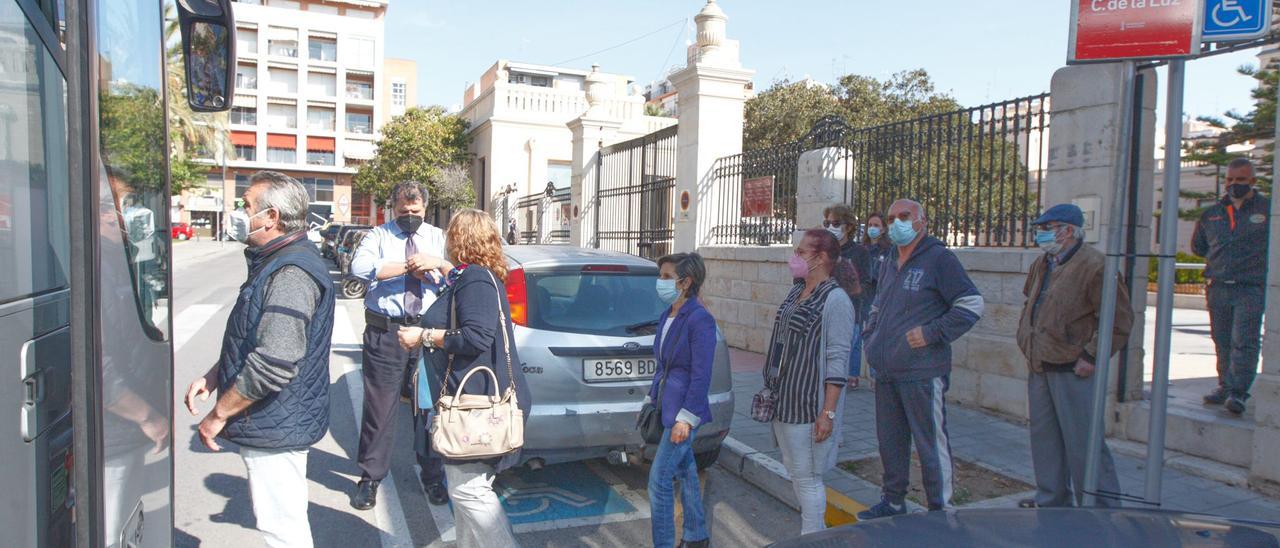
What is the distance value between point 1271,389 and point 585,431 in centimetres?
386

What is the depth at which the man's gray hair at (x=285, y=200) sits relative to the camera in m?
3.25

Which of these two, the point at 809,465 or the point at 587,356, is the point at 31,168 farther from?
the point at 809,465

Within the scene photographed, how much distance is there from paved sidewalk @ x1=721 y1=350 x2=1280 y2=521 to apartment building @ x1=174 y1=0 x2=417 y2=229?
57.2 metres

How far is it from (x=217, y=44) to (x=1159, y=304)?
384 cm

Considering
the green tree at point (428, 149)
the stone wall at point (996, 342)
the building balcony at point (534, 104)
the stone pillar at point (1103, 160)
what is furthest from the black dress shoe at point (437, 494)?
the green tree at point (428, 149)

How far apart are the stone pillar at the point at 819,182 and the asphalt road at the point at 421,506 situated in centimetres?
405

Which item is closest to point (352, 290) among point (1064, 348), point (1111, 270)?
point (1064, 348)

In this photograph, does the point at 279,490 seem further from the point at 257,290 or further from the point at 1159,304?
the point at 1159,304

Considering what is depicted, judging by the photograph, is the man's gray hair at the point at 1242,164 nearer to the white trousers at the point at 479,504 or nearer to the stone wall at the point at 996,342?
the stone wall at the point at 996,342

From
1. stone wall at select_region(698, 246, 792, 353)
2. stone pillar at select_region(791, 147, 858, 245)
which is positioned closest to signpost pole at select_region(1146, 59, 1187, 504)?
stone pillar at select_region(791, 147, 858, 245)

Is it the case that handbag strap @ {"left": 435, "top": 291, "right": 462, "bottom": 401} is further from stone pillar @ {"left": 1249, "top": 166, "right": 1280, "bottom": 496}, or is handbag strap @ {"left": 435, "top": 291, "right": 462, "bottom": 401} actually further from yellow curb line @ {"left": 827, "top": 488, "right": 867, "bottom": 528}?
stone pillar @ {"left": 1249, "top": 166, "right": 1280, "bottom": 496}

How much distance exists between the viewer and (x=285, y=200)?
10.8 feet

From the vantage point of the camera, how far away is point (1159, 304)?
136 inches

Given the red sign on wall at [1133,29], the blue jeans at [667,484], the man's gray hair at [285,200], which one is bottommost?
the blue jeans at [667,484]
